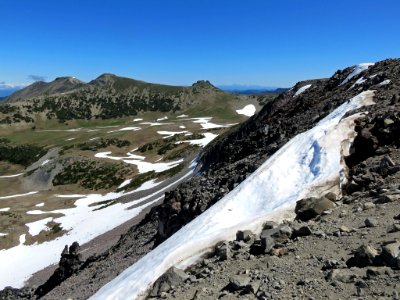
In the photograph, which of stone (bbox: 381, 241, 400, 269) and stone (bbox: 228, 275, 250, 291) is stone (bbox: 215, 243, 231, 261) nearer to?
stone (bbox: 228, 275, 250, 291)

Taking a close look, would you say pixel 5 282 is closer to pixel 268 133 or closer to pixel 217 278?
pixel 268 133

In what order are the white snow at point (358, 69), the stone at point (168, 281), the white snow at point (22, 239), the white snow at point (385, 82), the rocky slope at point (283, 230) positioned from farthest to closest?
the white snow at point (22, 239) < the white snow at point (358, 69) < the white snow at point (385, 82) < the stone at point (168, 281) < the rocky slope at point (283, 230)

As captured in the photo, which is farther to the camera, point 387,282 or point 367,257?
point 367,257

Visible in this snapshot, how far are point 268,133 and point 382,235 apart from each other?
79.6 feet

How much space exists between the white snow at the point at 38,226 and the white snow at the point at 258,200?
175ft

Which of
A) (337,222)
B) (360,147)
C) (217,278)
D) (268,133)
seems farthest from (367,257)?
(268,133)

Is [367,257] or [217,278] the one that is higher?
[367,257]

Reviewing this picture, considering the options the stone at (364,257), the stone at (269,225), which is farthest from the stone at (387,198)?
the stone at (364,257)

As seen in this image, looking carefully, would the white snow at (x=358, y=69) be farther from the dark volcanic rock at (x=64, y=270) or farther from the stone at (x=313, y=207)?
the dark volcanic rock at (x=64, y=270)

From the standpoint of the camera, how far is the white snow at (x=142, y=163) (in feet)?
319

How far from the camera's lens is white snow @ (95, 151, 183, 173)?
9712 cm

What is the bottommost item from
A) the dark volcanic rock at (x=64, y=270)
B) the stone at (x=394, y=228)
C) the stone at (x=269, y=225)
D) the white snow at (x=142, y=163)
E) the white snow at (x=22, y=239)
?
the white snow at (x=22, y=239)

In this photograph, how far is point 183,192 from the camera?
1104 inches

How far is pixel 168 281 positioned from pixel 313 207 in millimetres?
5965
